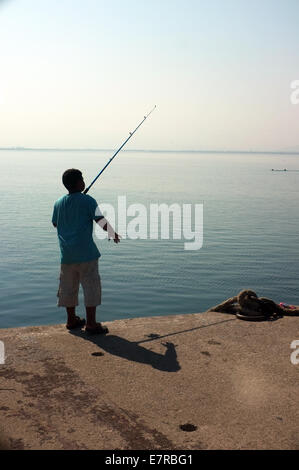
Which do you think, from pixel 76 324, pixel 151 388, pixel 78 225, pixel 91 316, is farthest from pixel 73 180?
pixel 151 388

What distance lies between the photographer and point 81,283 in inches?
194

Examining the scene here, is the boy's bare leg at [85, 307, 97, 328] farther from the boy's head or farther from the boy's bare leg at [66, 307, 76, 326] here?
the boy's head

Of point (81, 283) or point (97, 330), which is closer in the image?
point (97, 330)

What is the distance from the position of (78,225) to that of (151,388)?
70.0 inches

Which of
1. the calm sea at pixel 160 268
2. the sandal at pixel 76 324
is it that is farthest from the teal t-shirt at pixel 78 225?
the calm sea at pixel 160 268

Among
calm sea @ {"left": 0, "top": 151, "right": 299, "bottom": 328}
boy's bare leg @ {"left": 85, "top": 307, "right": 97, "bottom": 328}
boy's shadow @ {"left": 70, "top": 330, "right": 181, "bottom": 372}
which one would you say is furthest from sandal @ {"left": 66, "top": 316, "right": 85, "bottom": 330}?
calm sea @ {"left": 0, "top": 151, "right": 299, "bottom": 328}

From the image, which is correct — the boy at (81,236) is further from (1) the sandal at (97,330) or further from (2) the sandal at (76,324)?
(2) the sandal at (76,324)

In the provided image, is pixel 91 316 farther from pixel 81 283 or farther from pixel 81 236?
pixel 81 236

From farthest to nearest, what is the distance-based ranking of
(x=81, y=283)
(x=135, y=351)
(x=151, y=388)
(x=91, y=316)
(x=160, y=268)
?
(x=160, y=268), (x=81, y=283), (x=91, y=316), (x=135, y=351), (x=151, y=388)

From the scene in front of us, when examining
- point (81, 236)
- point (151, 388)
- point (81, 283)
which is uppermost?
point (81, 236)

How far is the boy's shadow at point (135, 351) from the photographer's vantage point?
4.07 m

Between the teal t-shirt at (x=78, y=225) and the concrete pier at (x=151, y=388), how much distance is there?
757mm

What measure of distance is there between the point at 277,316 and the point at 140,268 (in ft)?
21.9

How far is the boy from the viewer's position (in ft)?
15.7
